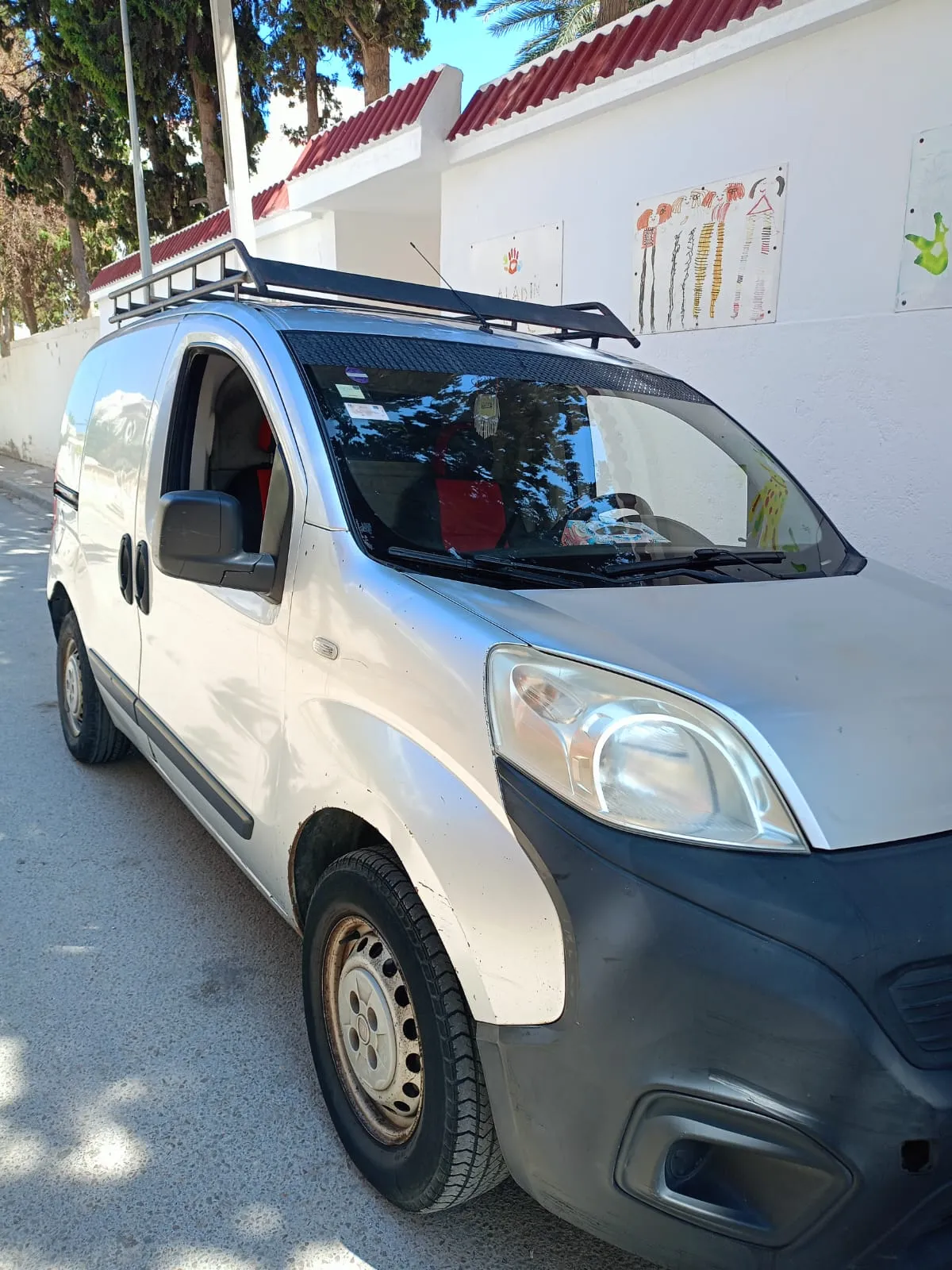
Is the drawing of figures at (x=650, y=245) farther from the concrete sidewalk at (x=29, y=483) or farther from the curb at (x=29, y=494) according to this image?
the curb at (x=29, y=494)

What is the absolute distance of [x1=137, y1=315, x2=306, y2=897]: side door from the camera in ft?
7.44

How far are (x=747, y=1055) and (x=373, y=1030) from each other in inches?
36.7

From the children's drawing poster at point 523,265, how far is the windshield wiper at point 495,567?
17.9 ft

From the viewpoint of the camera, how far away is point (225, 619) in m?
2.51

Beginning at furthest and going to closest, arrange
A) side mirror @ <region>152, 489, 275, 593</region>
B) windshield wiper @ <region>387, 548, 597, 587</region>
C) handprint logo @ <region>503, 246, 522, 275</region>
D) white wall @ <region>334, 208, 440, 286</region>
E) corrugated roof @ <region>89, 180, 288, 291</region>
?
corrugated roof @ <region>89, 180, 288, 291</region> → white wall @ <region>334, 208, 440, 286</region> → handprint logo @ <region>503, 246, 522, 275</region> → side mirror @ <region>152, 489, 275, 593</region> → windshield wiper @ <region>387, 548, 597, 587</region>

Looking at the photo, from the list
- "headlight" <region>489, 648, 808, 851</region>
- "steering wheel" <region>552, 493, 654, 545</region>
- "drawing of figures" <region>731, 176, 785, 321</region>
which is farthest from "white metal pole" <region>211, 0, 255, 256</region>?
"headlight" <region>489, 648, 808, 851</region>

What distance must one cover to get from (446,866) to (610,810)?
0.33 m

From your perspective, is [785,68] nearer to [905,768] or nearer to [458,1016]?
[905,768]

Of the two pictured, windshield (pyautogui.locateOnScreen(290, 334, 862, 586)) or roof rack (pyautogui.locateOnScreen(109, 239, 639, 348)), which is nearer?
windshield (pyautogui.locateOnScreen(290, 334, 862, 586))

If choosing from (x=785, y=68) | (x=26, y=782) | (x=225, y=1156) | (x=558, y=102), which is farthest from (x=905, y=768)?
(x=558, y=102)

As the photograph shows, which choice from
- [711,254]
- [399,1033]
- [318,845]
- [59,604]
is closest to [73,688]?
[59,604]

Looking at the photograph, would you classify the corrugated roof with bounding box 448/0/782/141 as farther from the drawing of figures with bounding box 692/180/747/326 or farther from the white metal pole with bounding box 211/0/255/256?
the white metal pole with bounding box 211/0/255/256

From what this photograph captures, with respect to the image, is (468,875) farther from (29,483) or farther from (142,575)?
(29,483)

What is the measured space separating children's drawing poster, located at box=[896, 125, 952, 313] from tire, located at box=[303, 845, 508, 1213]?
14.3 feet
